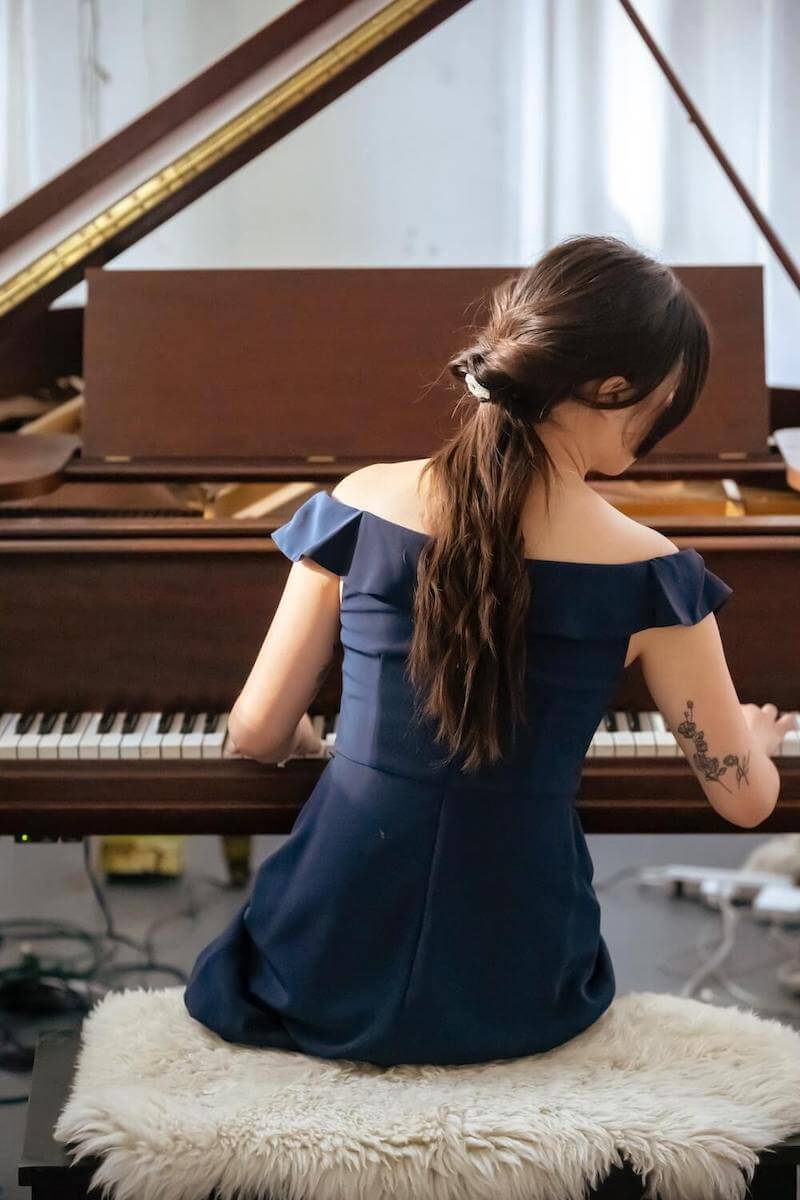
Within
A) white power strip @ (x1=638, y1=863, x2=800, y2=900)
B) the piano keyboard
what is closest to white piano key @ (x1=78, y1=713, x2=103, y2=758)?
the piano keyboard

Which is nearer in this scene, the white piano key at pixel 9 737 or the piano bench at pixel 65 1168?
the piano bench at pixel 65 1168

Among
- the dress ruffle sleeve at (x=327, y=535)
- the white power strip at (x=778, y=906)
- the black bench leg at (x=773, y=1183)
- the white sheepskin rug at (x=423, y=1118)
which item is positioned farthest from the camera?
the white power strip at (x=778, y=906)

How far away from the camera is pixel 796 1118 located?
4.60 ft

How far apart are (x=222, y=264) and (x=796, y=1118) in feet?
10.2

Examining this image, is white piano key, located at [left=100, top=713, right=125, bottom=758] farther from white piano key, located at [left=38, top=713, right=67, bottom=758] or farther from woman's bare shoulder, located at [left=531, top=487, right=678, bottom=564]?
woman's bare shoulder, located at [left=531, top=487, right=678, bottom=564]

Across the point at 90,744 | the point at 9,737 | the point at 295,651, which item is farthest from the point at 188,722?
the point at 295,651

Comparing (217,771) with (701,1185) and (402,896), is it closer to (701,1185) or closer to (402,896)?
(402,896)

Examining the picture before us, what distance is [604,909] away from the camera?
327cm

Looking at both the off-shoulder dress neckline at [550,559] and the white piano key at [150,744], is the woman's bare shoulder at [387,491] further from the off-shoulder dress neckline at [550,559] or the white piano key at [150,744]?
the white piano key at [150,744]

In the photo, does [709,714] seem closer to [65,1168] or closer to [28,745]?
[65,1168]

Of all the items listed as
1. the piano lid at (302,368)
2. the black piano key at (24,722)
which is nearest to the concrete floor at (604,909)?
the black piano key at (24,722)

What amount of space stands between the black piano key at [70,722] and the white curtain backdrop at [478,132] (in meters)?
2.32

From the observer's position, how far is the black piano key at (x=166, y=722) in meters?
1.90

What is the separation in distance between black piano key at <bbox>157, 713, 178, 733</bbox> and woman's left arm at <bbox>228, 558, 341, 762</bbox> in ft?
0.96
